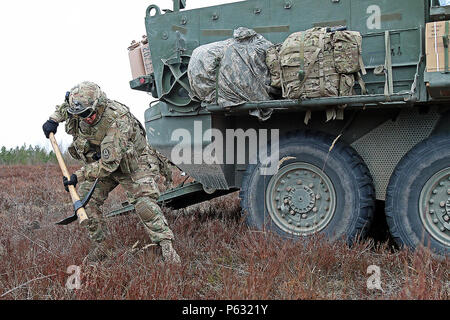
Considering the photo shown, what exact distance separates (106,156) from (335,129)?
85.0 inches

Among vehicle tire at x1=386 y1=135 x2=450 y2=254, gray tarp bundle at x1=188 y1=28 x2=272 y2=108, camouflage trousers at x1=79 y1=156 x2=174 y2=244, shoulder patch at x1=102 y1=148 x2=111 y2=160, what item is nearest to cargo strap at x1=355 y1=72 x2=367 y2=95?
vehicle tire at x1=386 y1=135 x2=450 y2=254

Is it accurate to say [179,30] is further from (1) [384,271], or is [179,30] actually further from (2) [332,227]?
(1) [384,271]

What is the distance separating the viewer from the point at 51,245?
4.46 meters

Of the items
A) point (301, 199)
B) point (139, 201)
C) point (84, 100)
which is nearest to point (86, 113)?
point (84, 100)

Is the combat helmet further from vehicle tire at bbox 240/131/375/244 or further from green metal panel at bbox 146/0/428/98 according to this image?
vehicle tire at bbox 240/131/375/244

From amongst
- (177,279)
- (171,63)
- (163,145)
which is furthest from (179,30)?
(177,279)

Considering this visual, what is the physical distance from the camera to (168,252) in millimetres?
4156

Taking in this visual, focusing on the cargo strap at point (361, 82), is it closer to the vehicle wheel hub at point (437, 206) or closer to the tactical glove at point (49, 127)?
the vehicle wheel hub at point (437, 206)

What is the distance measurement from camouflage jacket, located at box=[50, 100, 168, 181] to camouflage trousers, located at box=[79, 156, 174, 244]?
128 millimetres

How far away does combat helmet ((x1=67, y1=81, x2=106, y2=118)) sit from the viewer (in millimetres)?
4340

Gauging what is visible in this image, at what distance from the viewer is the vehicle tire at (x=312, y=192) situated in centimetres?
422

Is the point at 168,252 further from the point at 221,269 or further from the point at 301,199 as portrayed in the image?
the point at 301,199

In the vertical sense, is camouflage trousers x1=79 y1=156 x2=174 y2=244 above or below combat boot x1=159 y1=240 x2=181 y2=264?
above

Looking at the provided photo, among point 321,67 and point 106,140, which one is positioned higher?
point 321,67
